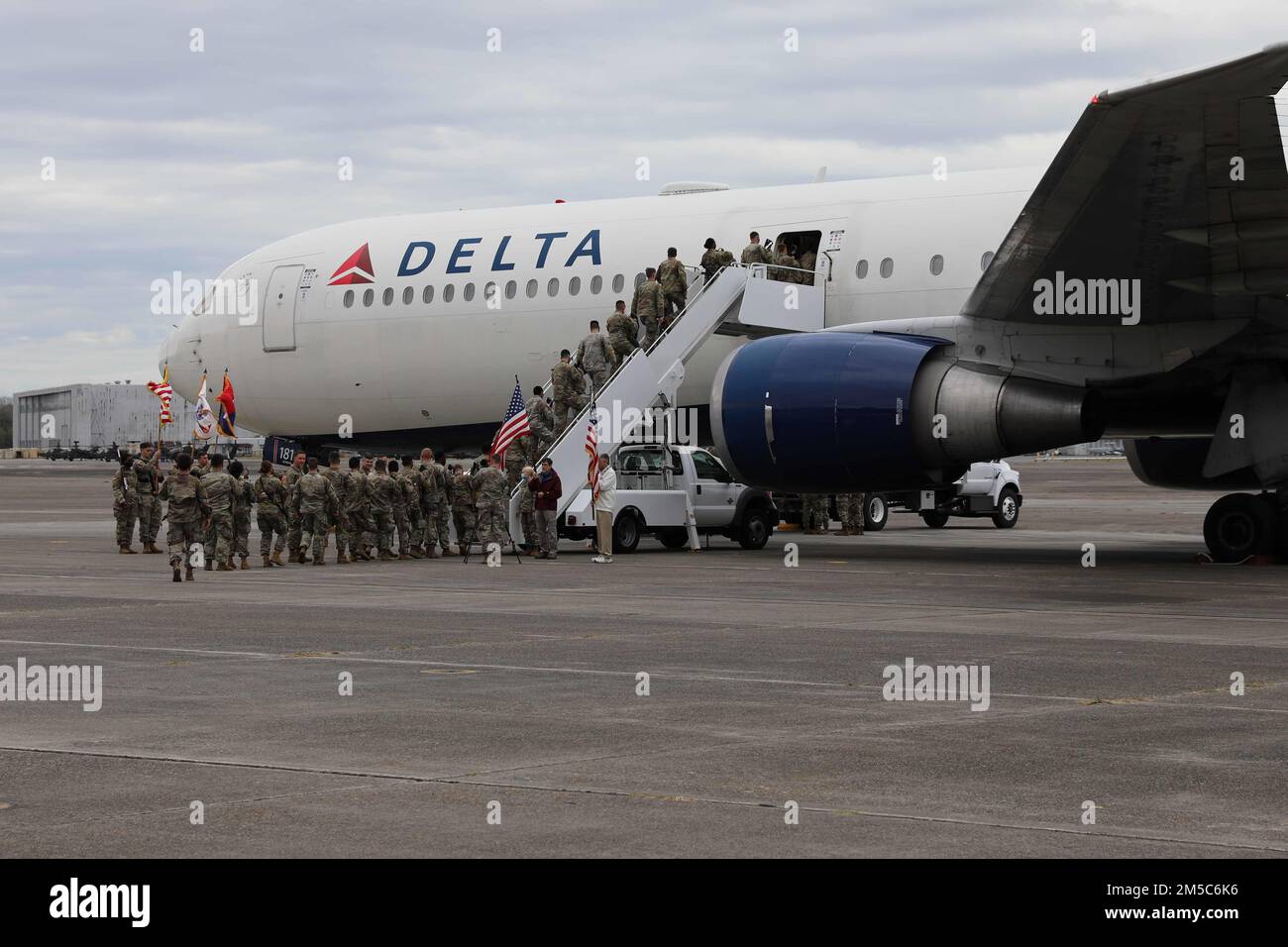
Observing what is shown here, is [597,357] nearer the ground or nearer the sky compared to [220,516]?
nearer the sky

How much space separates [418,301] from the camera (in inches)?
1152

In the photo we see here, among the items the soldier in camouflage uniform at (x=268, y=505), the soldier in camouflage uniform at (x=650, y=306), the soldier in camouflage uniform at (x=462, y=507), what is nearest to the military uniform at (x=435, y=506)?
the soldier in camouflage uniform at (x=462, y=507)

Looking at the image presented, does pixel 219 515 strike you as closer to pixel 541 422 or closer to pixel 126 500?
pixel 126 500

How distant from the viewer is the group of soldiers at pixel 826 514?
30.1 m

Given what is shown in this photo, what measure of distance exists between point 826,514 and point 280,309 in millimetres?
10915

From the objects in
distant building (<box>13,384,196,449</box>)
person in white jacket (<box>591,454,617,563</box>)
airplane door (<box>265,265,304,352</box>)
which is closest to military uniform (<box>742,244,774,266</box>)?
person in white jacket (<box>591,454,617,563</box>)

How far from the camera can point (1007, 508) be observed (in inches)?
1313

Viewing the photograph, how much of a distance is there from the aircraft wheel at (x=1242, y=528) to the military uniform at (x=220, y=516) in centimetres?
1290

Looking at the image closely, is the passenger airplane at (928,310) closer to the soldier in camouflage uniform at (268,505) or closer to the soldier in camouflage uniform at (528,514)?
the soldier in camouflage uniform at (528,514)

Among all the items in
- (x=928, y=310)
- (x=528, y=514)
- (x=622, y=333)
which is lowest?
(x=528, y=514)

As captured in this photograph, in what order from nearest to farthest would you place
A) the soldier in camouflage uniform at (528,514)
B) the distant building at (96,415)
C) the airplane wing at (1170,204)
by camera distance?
the airplane wing at (1170,204) < the soldier in camouflage uniform at (528,514) < the distant building at (96,415)

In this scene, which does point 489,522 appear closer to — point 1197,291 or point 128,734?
point 1197,291

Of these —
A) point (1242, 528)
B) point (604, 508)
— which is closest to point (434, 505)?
point (604, 508)
